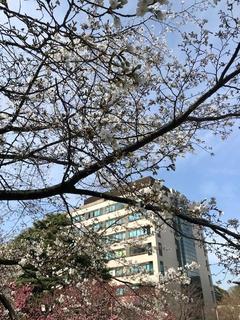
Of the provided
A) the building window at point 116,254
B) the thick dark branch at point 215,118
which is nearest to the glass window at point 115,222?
the building window at point 116,254

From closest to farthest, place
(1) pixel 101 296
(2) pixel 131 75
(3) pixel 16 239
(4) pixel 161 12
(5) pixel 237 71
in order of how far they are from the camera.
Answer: (4) pixel 161 12, (2) pixel 131 75, (5) pixel 237 71, (3) pixel 16 239, (1) pixel 101 296

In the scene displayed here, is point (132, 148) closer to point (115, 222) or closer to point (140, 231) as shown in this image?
point (140, 231)

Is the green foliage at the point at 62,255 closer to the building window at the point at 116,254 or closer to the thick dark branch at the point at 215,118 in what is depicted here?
the building window at the point at 116,254

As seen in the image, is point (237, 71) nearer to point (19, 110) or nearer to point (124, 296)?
point (19, 110)

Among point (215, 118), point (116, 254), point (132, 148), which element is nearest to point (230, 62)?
point (215, 118)

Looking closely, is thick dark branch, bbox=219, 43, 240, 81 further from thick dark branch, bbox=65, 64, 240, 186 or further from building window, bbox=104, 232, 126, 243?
building window, bbox=104, 232, 126, 243

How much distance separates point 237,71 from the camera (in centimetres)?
390

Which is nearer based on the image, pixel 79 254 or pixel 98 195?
pixel 98 195

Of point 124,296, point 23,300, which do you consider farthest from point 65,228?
point 23,300

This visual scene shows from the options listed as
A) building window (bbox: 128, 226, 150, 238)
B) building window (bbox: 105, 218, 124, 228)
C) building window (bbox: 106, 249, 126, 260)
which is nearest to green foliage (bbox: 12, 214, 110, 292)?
building window (bbox: 106, 249, 126, 260)

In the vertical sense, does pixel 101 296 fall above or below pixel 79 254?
above

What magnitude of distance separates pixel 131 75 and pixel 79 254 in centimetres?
306

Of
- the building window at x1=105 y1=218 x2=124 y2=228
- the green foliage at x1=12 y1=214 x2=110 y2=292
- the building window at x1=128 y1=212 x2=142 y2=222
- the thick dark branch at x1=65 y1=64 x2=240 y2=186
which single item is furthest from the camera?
the building window at x1=105 y1=218 x2=124 y2=228

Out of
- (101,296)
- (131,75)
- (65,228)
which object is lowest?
(131,75)
